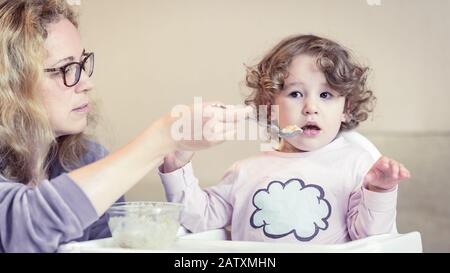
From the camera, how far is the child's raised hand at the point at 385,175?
0.94 meters

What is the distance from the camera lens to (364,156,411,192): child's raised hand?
0.94 m

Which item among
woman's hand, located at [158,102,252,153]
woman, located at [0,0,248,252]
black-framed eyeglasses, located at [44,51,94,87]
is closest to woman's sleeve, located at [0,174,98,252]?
woman, located at [0,0,248,252]

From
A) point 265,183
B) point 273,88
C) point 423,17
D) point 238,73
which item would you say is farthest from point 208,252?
point 423,17

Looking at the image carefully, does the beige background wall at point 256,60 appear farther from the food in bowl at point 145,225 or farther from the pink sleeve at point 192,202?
the food in bowl at point 145,225

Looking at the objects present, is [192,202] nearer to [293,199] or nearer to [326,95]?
[293,199]

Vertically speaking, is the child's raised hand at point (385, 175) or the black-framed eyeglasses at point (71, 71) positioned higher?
the black-framed eyeglasses at point (71, 71)

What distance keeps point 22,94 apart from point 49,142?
0.30 ft

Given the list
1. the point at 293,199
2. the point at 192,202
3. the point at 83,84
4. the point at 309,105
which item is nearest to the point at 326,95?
the point at 309,105

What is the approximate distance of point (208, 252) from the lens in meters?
0.93

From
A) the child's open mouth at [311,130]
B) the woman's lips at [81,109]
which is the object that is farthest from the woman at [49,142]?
the child's open mouth at [311,130]

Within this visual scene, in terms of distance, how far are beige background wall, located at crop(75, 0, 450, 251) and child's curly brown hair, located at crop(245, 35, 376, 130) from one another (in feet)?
0.22

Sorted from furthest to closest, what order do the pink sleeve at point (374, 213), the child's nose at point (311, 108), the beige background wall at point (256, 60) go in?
1. the beige background wall at point (256, 60)
2. the child's nose at point (311, 108)
3. the pink sleeve at point (374, 213)

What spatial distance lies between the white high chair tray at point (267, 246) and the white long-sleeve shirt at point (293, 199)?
8 cm
